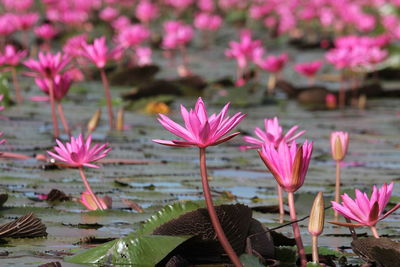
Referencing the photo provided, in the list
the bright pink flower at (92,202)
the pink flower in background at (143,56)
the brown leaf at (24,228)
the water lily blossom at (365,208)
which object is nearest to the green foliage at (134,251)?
the brown leaf at (24,228)

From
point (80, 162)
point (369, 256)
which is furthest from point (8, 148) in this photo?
point (369, 256)

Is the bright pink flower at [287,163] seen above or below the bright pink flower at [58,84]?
below

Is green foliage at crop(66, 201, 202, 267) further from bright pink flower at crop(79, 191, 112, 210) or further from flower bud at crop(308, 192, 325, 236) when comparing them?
bright pink flower at crop(79, 191, 112, 210)

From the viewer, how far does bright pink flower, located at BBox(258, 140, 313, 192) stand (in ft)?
5.66

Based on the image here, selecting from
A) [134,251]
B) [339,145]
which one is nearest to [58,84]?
[339,145]

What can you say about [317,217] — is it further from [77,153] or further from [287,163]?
[77,153]

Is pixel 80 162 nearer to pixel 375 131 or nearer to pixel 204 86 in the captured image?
pixel 375 131

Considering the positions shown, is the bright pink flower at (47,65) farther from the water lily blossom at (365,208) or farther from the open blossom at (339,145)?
the water lily blossom at (365,208)

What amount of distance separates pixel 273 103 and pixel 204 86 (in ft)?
2.19

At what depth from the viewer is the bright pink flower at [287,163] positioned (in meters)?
1.73

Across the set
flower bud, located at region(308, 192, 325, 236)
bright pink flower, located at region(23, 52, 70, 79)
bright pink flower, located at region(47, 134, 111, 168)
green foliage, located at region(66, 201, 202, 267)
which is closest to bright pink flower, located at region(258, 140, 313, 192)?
→ flower bud, located at region(308, 192, 325, 236)

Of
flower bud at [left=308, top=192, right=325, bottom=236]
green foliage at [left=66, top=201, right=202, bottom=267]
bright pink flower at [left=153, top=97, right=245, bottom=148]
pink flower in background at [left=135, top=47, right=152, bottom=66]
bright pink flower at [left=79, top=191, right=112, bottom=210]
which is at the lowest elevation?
green foliage at [left=66, top=201, right=202, bottom=267]

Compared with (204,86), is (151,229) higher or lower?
lower

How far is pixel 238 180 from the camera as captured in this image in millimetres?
3162
